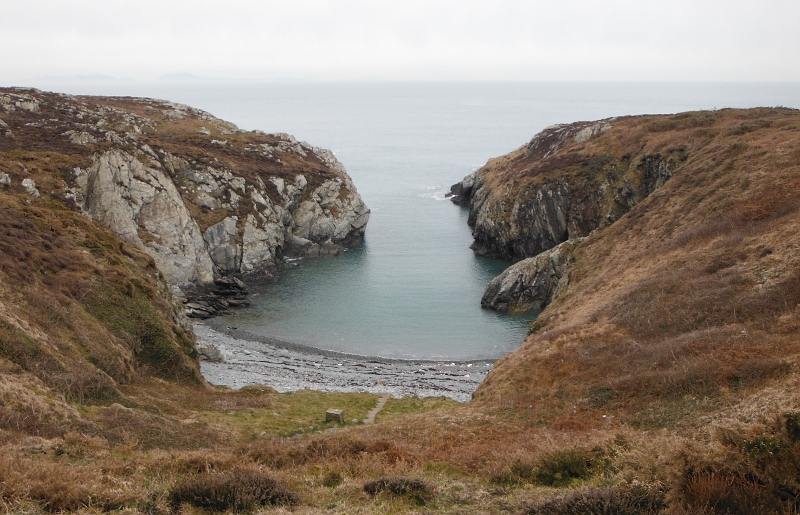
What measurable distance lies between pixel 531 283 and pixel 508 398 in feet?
133

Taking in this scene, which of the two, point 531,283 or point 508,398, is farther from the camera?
point 531,283

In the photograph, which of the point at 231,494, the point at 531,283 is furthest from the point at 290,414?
the point at 531,283

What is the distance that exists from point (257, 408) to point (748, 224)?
3783 centimetres

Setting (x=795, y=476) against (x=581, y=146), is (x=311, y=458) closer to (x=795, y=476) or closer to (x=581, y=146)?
(x=795, y=476)

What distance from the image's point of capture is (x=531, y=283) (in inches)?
2825

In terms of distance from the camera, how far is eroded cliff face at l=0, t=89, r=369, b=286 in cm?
7631

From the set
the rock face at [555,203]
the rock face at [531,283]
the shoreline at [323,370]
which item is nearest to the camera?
the shoreline at [323,370]

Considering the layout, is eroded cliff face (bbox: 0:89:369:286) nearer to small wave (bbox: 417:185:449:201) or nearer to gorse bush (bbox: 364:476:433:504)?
small wave (bbox: 417:185:449:201)

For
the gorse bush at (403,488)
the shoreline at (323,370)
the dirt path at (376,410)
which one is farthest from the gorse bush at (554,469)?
the shoreline at (323,370)

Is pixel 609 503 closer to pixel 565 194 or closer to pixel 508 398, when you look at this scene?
pixel 508 398

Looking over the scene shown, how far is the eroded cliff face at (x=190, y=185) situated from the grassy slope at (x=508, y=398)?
1812 cm

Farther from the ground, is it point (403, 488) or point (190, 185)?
point (190, 185)

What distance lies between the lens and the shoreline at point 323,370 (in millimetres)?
51750

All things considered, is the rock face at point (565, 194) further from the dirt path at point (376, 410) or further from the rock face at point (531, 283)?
the dirt path at point (376, 410)
